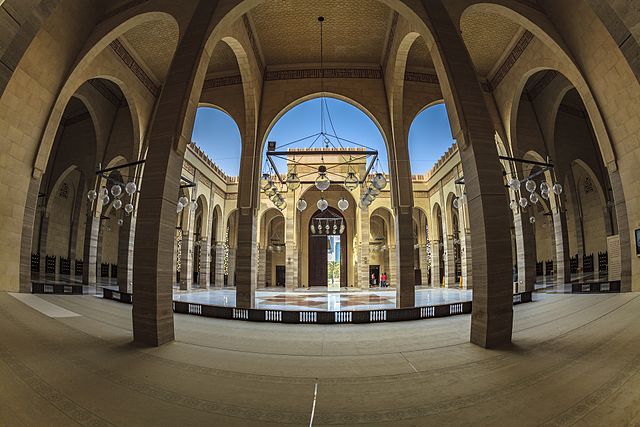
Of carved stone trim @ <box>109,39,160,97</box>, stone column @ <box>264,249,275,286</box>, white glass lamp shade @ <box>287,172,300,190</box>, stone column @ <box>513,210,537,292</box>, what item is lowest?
stone column @ <box>264,249,275,286</box>

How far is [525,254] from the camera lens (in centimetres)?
1019

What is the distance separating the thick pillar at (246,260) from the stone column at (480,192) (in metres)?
5.31

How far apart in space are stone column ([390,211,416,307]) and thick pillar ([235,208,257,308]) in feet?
11.8

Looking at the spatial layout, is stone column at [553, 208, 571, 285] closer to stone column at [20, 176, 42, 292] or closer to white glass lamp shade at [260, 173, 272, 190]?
white glass lamp shade at [260, 173, 272, 190]

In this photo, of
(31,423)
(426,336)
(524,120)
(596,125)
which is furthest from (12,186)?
(524,120)

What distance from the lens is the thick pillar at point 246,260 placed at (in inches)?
319

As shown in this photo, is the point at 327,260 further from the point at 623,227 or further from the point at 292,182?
the point at 623,227

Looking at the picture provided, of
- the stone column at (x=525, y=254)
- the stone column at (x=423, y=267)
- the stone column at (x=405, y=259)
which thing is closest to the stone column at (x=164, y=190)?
the stone column at (x=405, y=259)

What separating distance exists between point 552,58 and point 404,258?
607 cm

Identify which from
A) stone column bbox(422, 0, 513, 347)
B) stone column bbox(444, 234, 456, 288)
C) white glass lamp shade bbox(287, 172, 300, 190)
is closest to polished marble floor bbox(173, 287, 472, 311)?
white glass lamp shade bbox(287, 172, 300, 190)

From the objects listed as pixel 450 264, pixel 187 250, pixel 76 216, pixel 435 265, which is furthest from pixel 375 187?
pixel 76 216

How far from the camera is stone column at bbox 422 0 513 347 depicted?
3.98 meters

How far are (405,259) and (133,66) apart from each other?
941cm

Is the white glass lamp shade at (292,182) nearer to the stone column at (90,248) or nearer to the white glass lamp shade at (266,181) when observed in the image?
the white glass lamp shade at (266,181)
